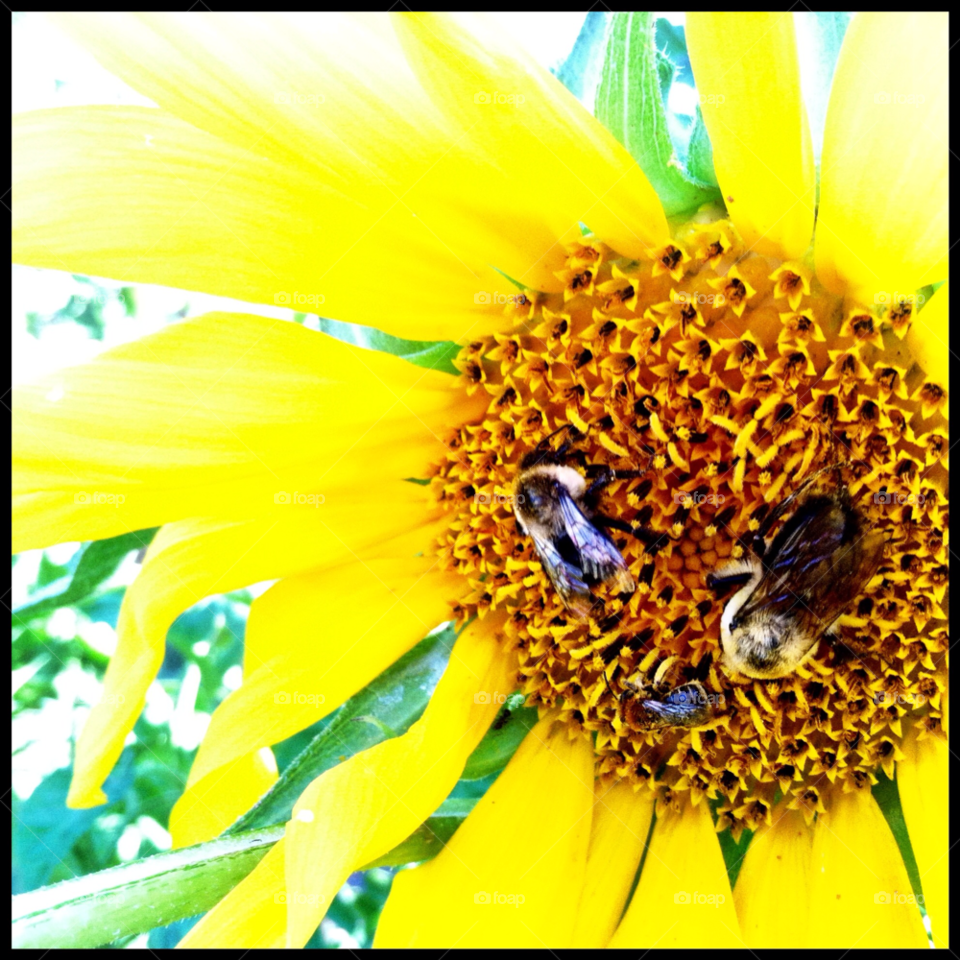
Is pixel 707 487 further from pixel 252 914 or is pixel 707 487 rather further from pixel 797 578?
pixel 252 914

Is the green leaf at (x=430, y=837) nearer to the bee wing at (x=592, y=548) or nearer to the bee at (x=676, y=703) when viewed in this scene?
the bee at (x=676, y=703)

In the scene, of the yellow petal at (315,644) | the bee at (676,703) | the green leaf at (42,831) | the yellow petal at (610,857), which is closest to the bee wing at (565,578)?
the bee at (676,703)

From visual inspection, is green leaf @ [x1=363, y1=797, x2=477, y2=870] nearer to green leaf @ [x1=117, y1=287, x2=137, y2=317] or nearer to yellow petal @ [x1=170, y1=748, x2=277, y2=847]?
yellow petal @ [x1=170, y1=748, x2=277, y2=847]

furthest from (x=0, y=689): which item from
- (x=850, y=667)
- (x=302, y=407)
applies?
(x=850, y=667)

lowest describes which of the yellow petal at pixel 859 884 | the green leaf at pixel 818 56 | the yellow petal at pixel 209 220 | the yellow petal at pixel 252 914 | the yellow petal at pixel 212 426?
the yellow petal at pixel 859 884

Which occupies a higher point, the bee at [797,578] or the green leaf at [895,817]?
the bee at [797,578]

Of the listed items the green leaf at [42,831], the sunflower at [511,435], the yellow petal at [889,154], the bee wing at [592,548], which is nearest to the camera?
the yellow petal at [889,154]
